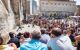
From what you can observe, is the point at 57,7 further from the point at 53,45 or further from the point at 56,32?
the point at 56,32

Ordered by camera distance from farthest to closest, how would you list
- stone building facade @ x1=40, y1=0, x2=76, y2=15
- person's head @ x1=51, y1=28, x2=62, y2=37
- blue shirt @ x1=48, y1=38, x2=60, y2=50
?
stone building facade @ x1=40, y1=0, x2=76, y2=15, blue shirt @ x1=48, y1=38, x2=60, y2=50, person's head @ x1=51, y1=28, x2=62, y2=37

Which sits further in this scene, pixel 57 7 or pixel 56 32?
A: pixel 57 7

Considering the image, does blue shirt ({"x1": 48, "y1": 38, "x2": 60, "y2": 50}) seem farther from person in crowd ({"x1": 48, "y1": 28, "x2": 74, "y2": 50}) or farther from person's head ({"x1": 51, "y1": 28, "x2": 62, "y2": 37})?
person's head ({"x1": 51, "y1": 28, "x2": 62, "y2": 37})

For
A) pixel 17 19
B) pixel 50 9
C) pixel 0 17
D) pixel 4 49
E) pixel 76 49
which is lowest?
pixel 50 9

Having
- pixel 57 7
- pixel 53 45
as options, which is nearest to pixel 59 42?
pixel 53 45

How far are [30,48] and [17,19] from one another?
32500 millimetres

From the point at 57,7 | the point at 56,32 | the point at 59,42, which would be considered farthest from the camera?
the point at 57,7

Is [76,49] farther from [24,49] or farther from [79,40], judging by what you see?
[24,49]

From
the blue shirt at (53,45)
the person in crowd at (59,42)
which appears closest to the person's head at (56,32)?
the person in crowd at (59,42)

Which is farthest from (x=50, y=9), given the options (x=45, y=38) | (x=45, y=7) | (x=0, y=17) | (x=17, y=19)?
(x=45, y=38)

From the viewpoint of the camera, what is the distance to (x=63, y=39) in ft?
22.3

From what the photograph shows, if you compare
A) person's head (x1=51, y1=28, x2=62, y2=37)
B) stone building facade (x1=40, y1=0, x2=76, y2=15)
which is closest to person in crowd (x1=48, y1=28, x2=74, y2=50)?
person's head (x1=51, y1=28, x2=62, y2=37)

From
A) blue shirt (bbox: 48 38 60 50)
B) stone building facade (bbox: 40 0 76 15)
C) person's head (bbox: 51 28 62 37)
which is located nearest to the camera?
person's head (bbox: 51 28 62 37)

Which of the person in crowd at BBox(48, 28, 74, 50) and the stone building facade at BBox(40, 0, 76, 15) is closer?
the person in crowd at BBox(48, 28, 74, 50)
